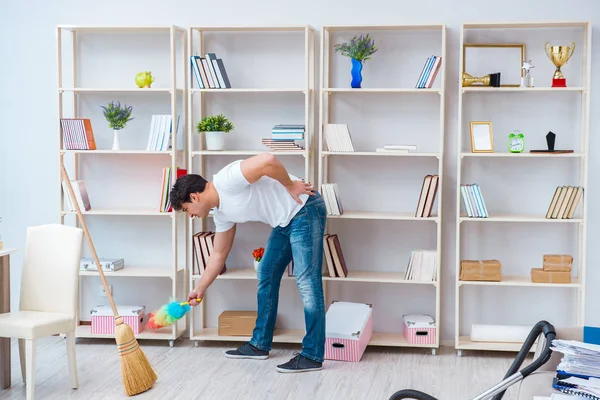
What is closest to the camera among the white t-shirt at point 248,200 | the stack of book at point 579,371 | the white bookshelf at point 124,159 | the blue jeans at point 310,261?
the stack of book at point 579,371

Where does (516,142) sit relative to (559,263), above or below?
above

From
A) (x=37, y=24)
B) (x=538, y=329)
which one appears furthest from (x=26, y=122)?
(x=538, y=329)


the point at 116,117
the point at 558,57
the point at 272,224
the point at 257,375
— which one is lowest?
the point at 257,375

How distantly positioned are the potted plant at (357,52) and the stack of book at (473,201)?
94cm

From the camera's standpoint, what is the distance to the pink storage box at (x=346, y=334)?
15.0 ft

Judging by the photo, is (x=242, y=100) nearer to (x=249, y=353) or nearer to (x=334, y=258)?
(x=334, y=258)

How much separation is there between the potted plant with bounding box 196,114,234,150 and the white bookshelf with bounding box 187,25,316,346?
11 centimetres

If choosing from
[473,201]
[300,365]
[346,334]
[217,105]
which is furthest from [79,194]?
[473,201]

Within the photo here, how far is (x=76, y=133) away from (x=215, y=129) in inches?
36.0

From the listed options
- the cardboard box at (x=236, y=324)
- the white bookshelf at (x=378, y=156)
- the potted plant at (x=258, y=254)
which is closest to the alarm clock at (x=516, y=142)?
the white bookshelf at (x=378, y=156)

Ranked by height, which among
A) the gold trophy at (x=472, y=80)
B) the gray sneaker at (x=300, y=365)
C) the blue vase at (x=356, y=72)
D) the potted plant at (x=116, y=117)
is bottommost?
the gray sneaker at (x=300, y=365)

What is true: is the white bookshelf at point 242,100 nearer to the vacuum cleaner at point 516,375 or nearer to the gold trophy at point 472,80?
the gold trophy at point 472,80

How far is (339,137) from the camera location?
4.80 meters

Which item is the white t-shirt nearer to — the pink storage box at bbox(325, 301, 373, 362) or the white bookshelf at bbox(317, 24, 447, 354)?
the white bookshelf at bbox(317, 24, 447, 354)
